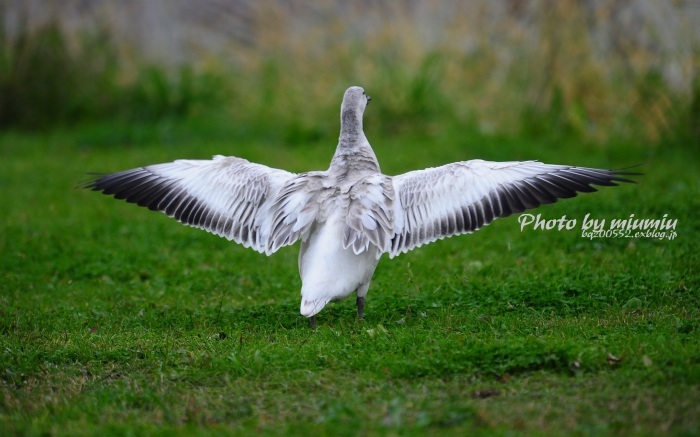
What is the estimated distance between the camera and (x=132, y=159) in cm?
1312

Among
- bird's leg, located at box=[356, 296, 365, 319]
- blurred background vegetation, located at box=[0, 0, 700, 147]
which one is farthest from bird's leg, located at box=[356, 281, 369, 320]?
blurred background vegetation, located at box=[0, 0, 700, 147]

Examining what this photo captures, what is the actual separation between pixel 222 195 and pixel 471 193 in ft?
6.87

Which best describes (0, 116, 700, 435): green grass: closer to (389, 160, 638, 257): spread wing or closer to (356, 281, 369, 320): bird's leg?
(356, 281, 369, 320): bird's leg

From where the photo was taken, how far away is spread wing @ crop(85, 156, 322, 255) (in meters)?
7.08

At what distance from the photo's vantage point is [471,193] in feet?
22.6

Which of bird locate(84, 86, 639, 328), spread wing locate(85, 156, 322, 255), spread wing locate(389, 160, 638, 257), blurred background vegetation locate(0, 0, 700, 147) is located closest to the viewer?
bird locate(84, 86, 639, 328)

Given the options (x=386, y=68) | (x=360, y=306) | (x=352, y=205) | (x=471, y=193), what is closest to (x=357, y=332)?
(x=360, y=306)

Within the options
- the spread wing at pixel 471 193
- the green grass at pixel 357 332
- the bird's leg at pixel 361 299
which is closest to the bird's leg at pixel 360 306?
the bird's leg at pixel 361 299

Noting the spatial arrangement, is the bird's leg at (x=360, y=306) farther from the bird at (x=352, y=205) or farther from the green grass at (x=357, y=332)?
the green grass at (x=357, y=332)

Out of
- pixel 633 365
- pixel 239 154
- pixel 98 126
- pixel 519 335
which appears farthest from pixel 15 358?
pixel 98 126

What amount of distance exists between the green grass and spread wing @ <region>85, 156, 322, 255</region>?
705 millimetres

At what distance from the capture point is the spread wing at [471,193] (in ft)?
22.2

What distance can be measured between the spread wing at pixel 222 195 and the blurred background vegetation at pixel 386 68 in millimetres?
6581

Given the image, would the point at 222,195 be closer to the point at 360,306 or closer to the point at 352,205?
the point at 352,205
